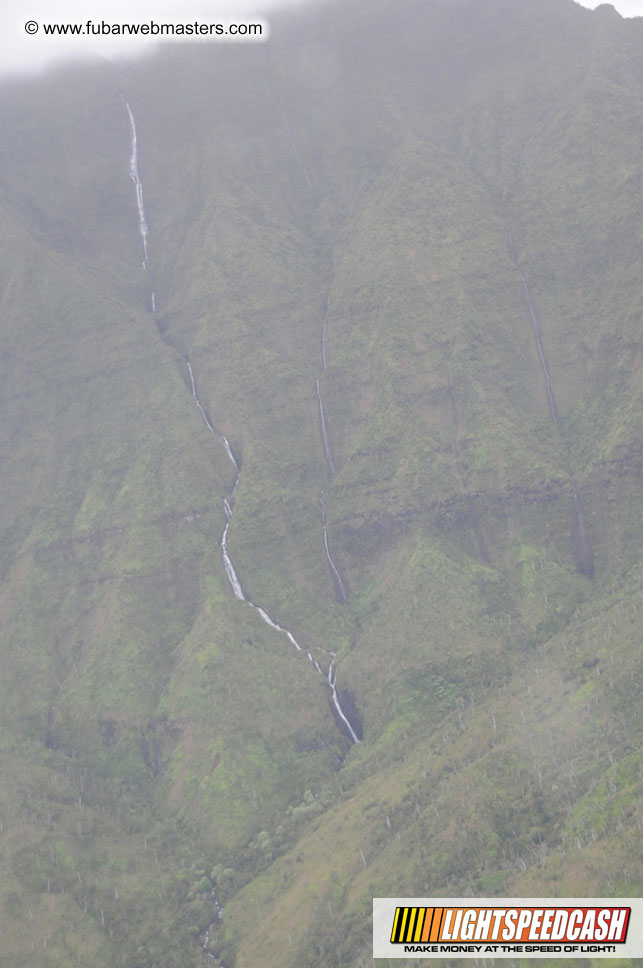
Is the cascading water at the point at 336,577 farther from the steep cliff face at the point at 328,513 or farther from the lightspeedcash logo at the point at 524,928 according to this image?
the lightspeedcash logo at the point at 524,928

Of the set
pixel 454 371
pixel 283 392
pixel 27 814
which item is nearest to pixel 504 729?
pixel 27 814

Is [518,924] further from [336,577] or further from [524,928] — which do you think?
[336,577]

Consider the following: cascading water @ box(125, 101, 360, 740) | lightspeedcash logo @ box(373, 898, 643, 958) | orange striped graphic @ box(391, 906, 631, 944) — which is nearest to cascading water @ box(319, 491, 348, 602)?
cascading water @ box(125, 101, 360, 740)

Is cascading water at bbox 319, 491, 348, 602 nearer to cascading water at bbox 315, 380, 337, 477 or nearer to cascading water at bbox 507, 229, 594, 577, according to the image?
cascading water at bbox 315, 380, 337, 477

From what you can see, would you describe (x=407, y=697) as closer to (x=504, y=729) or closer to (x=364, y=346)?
(x=504, y=729)

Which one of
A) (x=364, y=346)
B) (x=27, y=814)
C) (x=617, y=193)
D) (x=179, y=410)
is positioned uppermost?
(x=617, y=193)

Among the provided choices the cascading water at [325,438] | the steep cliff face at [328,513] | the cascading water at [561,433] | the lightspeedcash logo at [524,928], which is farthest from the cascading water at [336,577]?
the lightspeedcash logo at [524,928]

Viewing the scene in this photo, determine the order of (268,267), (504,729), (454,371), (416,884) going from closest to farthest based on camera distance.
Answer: (416,884), (504,729), (454,371), (268,267)
